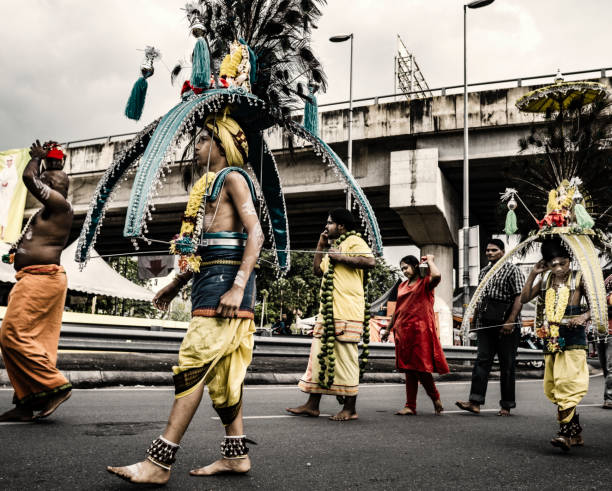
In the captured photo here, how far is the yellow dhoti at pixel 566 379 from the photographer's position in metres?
4.77

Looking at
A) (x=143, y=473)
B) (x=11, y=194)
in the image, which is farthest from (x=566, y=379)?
(x=11, y=194)

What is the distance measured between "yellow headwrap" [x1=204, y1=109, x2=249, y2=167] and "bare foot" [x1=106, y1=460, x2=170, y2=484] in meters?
1.78

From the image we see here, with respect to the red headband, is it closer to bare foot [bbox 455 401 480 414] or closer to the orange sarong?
the orange sarong

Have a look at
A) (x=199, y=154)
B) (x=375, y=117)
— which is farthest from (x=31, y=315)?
(x=375, y=117)

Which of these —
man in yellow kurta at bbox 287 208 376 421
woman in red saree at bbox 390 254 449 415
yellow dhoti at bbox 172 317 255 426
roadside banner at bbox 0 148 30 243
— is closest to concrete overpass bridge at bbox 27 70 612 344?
roadside banner at bbox 0 148 30 243

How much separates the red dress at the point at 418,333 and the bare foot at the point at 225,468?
3659mm

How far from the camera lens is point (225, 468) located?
3.32 meters

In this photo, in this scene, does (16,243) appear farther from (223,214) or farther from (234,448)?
(234,448)

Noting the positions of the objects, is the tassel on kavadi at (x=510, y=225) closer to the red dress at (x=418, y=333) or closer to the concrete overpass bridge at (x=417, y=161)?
the red dress at (x=418, y=333)

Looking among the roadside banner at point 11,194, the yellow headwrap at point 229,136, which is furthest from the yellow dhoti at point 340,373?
the roadside banner at point 11,194

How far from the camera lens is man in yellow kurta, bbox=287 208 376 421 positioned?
586 centimetres

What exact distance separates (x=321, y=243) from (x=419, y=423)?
1966 mm

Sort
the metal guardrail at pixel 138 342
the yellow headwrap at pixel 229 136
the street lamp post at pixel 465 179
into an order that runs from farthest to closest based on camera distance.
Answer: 1. the street lamp post at pixel 465 179
2. the metal guardrail at pixel 138 342
3. the yellow headwrap at pixel 229 136

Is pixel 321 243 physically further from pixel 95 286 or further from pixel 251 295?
pixel 95 286
